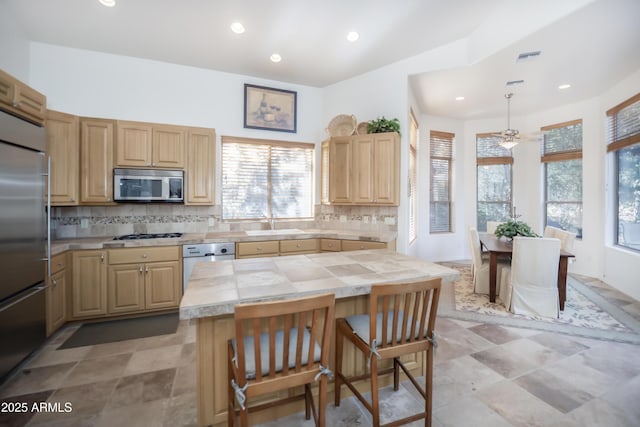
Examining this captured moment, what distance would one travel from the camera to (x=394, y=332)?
1.51 m

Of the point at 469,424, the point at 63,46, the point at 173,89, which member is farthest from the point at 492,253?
the point at 63,46

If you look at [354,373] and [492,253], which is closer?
[354,373]

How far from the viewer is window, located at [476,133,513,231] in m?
5.96

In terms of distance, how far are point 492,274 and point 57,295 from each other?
506 cm

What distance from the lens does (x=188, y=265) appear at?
335 centimetres

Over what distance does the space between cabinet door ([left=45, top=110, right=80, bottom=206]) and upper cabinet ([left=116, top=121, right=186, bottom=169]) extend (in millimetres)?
400

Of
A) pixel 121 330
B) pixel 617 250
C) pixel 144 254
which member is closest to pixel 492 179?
pixel 617 250

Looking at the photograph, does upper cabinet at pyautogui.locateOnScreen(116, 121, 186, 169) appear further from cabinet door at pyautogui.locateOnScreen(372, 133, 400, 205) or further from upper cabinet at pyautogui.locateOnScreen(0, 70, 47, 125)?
cabinet door at pyautogui.locateOnScreen(372, 133, 400, 205)

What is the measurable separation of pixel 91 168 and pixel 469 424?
4297mm

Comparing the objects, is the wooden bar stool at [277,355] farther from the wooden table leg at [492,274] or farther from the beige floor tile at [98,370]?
the wooden table leg at [492,274]

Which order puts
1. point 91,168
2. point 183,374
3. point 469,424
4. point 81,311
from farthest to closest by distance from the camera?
1. point 91,168
2. point 81,311
3. point 183,374
4. point 469,424

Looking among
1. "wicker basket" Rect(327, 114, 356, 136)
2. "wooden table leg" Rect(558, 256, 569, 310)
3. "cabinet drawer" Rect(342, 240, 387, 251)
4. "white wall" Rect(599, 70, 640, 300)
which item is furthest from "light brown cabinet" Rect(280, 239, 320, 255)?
"white wall" Rect(599, 70, 640, 300)

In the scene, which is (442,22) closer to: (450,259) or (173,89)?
(173,89)

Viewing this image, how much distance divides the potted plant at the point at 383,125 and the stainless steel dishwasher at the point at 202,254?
2.48 meters
